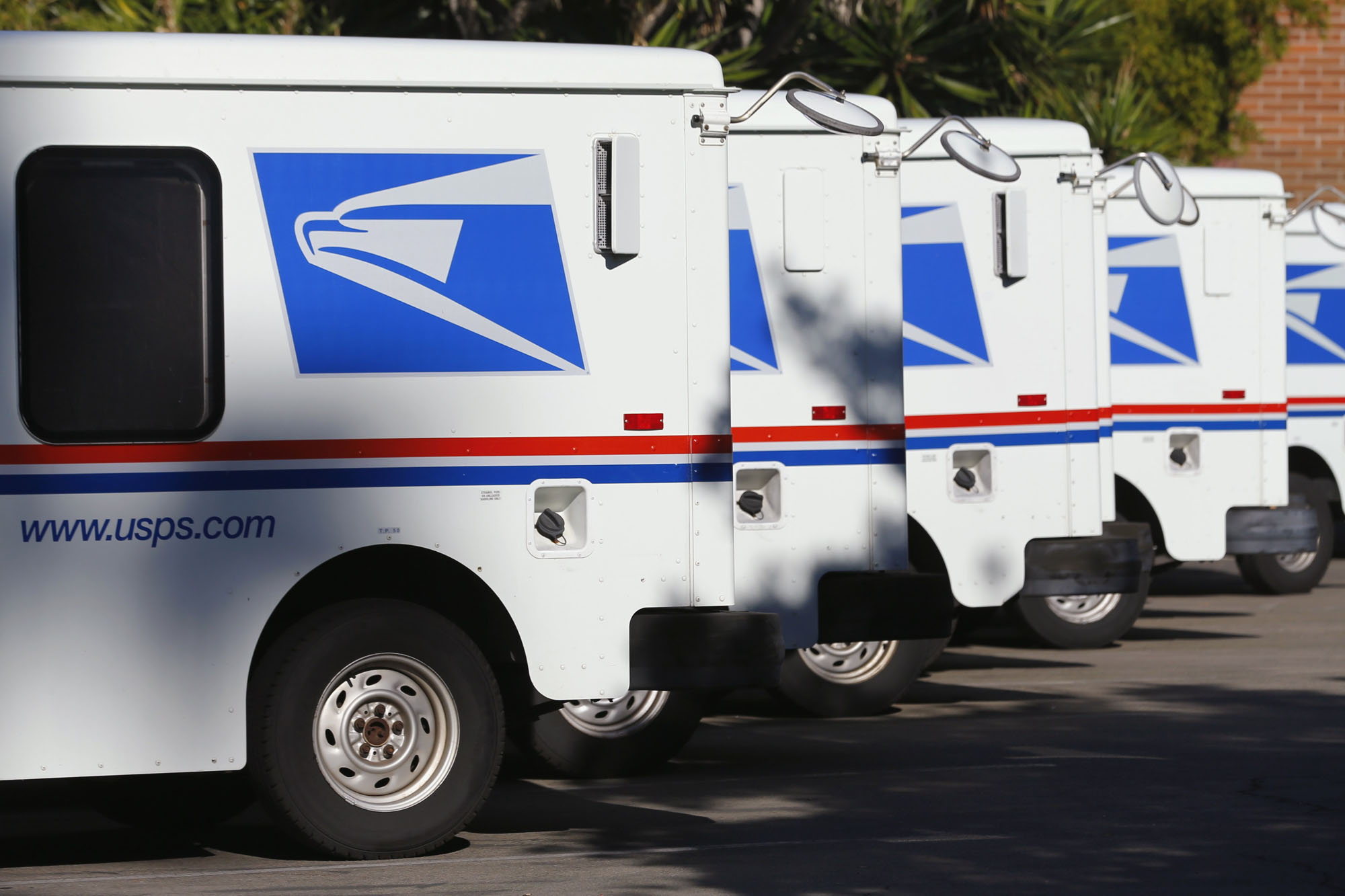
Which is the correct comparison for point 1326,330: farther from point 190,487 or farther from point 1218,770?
point 190,487

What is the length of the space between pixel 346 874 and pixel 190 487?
1.49m

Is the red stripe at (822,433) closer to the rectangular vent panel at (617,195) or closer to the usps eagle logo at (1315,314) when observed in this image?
the rectangular vent panel at (617,195)

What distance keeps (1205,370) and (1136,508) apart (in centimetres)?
107

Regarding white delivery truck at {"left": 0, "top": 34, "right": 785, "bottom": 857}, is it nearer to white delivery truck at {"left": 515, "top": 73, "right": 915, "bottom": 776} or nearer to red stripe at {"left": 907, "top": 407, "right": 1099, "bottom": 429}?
white delivery truck at {"left": 515, "top": 73, "right": 915, "bottom": 776}

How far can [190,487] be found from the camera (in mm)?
6488

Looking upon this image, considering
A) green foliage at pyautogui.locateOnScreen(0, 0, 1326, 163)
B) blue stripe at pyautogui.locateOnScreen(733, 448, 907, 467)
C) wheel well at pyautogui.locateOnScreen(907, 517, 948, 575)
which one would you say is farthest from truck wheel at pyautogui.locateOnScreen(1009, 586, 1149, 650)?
green foliage at pyautogui.locateOnScreen(0, 0, 1326, 163)

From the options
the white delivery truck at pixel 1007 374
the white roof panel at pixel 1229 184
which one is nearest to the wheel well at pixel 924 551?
the white delivery truck at pixel 1007 374

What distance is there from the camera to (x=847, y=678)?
10.1 metres

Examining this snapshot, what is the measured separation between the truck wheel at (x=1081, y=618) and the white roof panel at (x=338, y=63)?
6760mm

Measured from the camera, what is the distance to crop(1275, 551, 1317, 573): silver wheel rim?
16.0 metres

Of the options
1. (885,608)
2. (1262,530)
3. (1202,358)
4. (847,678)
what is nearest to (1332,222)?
(1202,358)

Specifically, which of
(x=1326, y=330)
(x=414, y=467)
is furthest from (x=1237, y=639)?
(x=414, y=467)

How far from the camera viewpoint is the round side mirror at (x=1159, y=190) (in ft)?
30.8

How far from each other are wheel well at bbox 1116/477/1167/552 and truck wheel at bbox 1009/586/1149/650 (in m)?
0.46
